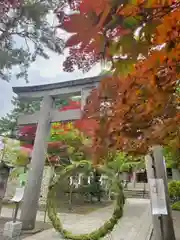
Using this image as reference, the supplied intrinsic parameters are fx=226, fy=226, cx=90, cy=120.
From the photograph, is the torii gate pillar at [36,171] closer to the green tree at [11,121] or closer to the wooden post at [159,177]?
the wooden post at [159,177]

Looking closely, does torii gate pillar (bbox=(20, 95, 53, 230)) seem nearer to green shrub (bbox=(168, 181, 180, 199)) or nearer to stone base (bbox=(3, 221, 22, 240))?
stone base (bbox=(3, 221, 22, 240))

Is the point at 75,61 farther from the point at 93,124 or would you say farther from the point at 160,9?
the point at 160,9

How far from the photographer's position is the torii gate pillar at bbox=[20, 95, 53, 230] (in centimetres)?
468

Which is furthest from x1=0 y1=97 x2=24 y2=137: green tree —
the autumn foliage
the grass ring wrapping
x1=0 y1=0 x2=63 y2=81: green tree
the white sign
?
the autumn foliage

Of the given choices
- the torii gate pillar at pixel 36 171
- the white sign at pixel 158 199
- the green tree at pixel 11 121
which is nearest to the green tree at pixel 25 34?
the torii gate pillar at pixel 36 171

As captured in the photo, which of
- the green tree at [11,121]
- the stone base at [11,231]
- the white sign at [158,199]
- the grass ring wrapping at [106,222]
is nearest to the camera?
the white sign at [158,199]

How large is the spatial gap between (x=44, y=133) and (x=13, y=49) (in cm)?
241

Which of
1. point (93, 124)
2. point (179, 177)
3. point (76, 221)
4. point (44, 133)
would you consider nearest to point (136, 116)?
point (93, 124)

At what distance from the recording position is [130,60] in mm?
698

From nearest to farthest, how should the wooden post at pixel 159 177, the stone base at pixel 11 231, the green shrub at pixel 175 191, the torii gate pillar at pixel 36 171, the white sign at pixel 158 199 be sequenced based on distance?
the white sign at pixel 158 199, the wooden post at pixel 159 177, the stone base at pixel 11 231, the torii gate pillar at pixel 36 171, the green shrub at pixel 175 191

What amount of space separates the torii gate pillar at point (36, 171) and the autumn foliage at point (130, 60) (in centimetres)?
411

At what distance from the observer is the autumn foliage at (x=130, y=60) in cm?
63

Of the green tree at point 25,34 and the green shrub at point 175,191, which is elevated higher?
the green tree at point 25,34

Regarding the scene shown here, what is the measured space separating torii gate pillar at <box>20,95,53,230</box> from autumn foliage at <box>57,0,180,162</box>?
4.11 m
